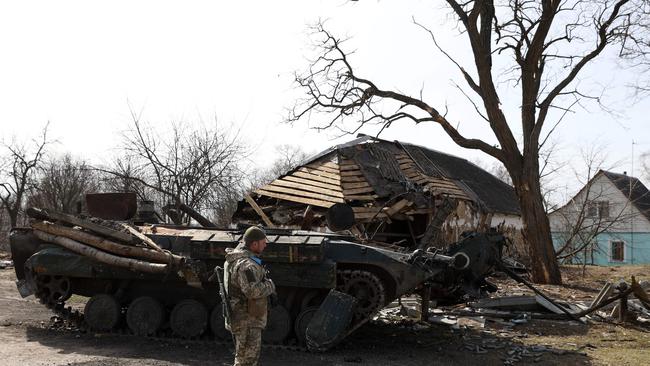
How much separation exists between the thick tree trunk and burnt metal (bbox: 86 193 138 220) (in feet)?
38.1

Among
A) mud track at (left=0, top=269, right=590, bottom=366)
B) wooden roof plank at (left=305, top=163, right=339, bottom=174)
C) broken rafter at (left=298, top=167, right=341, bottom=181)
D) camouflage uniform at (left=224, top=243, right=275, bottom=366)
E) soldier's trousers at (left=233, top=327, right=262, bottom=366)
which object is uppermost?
wooden roof plank at (left=305, top=163, right=339, bottom=174)

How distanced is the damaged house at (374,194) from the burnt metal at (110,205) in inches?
237

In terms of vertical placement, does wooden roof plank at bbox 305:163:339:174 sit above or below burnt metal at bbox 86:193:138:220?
above

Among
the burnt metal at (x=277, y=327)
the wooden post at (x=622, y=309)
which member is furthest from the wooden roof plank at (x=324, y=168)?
the burnt metal at (x=277, y=327)

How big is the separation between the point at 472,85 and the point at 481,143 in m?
1.80

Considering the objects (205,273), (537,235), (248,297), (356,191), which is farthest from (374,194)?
(248,297)

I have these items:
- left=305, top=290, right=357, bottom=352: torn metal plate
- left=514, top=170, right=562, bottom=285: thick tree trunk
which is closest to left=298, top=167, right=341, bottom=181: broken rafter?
left=514, top=170, right=562, bottom=285: thick tree trunk

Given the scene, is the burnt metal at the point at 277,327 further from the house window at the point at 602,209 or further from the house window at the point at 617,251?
the house window at the point at 617,251

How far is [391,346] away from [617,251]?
→ 35968mm

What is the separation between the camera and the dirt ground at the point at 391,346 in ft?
27.1

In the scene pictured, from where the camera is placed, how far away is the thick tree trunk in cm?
1802

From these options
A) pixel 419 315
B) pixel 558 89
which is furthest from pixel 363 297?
pixel 558 89

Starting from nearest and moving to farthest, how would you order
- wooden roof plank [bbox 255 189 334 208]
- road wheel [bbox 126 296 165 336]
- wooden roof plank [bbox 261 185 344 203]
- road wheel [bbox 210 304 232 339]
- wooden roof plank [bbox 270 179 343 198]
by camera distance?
road wheel [bbox 210 304 232 339]
road wheel [bbox 126 296 165 336]
wooden roof plank [bbox 255 189 334 208]
wooden roof plank [bbox 261 185 344 203]
wooden roof plank [bbox 270 179 343 198]

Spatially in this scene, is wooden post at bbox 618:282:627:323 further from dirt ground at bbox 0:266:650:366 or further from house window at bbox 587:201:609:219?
house window at bbox 587:201:609:219
